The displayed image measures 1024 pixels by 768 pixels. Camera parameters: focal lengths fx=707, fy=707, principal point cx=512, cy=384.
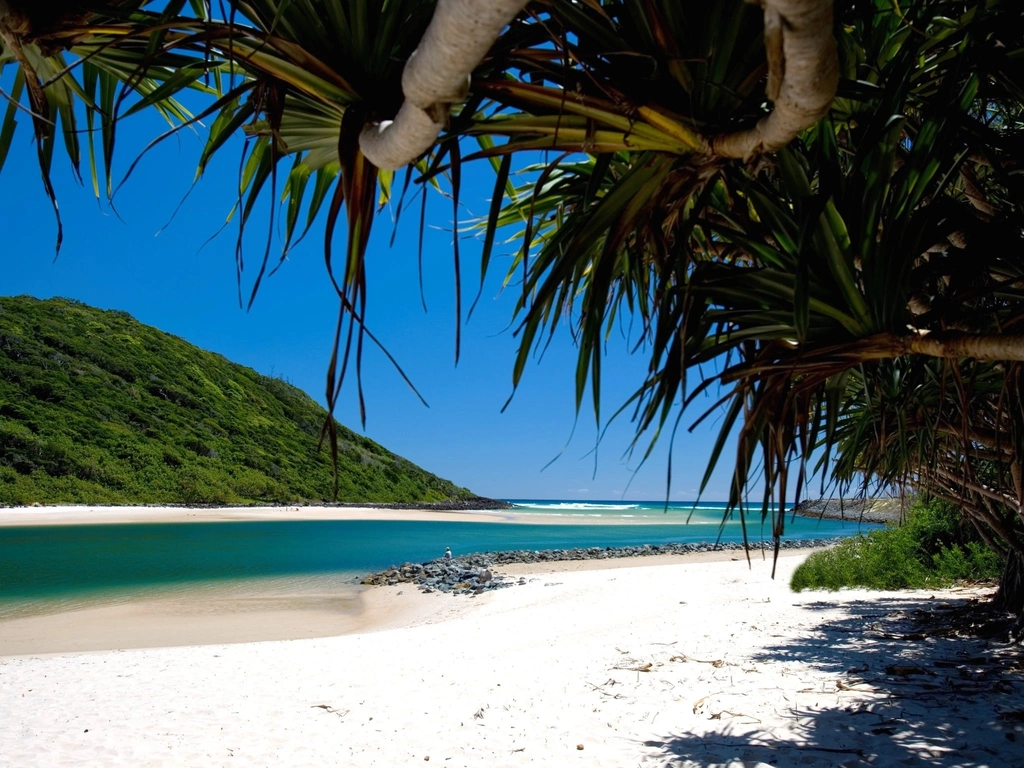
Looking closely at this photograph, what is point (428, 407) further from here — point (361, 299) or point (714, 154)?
point (714, 154)

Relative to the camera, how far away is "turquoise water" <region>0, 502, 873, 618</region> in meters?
11.0

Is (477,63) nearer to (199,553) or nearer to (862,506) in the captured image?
(862,506)

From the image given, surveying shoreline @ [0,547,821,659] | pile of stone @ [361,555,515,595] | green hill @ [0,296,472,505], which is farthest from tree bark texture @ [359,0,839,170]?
green hill @ [0,296,472,505]

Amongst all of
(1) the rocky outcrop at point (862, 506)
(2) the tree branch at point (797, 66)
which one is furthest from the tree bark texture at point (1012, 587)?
(2) the tree branch at point (797, 66)

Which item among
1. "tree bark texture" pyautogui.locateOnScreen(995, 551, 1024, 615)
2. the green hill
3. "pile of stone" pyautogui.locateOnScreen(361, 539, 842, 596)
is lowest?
"pile of stone" pyautogui.locateOnScreen(361, 539, 842, 596)

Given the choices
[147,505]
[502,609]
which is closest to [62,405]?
[147,505]

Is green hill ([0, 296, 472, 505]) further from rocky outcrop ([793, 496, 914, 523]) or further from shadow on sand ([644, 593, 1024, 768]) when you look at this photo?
shadow on sand ([644, 593, 1024, 768])

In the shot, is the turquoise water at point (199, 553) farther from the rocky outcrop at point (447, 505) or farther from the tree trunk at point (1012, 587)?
the rocky outcrop at point (447, 505)

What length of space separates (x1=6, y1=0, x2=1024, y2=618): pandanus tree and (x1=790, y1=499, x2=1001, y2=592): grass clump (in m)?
6.83

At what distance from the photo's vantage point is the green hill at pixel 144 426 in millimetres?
27859

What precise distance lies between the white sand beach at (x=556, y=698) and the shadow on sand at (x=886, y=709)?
13 mm

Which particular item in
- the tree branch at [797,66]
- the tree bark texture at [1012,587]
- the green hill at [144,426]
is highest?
the green hill at [144,426]

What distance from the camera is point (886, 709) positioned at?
3.11 m

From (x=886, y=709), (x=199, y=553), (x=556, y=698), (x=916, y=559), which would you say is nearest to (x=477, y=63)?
(x=886, y=709)
